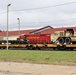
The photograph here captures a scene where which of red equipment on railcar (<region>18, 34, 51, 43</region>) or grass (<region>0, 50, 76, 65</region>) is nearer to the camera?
grass (<region>0, 50, 76, 65</region>)

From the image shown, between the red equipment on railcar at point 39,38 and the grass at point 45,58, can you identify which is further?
the red equipment on railcar at point 39,38

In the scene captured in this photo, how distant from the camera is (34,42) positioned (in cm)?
5803

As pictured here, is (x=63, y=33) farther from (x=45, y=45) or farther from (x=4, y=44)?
(x=4, y=44)

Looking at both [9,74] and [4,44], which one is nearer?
[9,74]

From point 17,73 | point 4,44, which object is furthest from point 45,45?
point 17,73

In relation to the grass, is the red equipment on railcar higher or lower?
higher

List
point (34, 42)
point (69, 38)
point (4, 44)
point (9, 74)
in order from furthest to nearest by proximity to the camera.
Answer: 1. point (4, 44)
2. point (34, 42)
3. point (69, 38)
4. point (9, 74)

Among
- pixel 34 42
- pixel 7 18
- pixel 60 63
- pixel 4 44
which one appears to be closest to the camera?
pixel 60 63

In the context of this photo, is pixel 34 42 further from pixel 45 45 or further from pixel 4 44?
pixel 4 44

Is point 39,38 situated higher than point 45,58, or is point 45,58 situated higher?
point 39,38

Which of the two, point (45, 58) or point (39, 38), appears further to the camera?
point (39, 38)

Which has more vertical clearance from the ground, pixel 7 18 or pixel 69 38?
pixel 7 18

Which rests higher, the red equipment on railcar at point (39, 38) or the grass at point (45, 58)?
the red equipment on railcar at point (39, 38)

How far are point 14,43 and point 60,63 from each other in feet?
131
